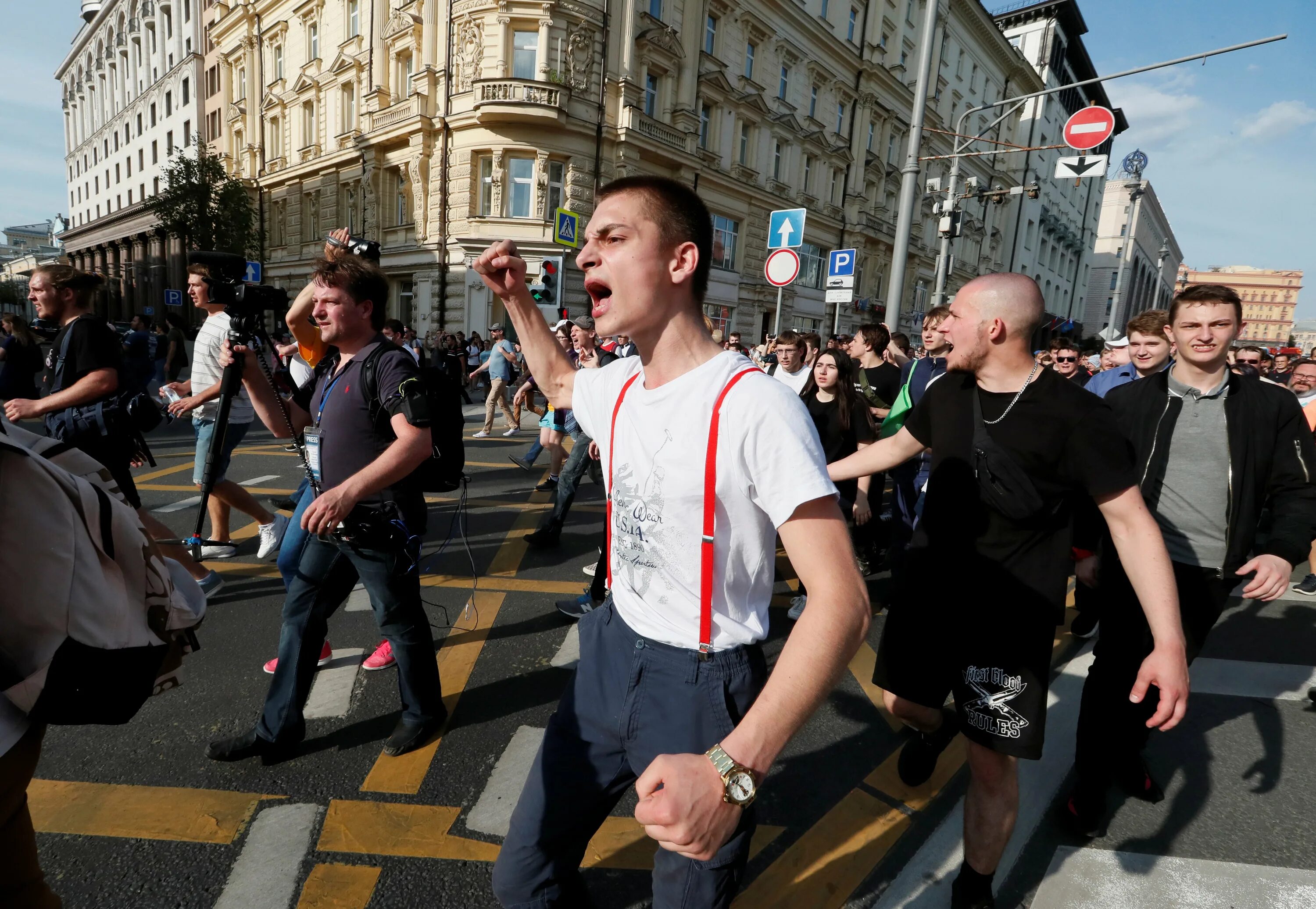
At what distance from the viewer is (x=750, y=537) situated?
1.27 m

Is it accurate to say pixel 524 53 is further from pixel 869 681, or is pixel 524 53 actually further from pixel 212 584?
pixel 869 681

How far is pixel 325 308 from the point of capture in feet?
8.17

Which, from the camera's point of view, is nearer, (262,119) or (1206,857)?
(1206,857)

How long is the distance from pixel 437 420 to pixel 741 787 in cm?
199

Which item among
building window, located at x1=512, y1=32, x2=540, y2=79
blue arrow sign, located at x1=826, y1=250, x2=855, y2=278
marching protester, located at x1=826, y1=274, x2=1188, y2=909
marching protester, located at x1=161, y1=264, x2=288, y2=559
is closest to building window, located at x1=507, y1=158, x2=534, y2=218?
building window, located at x1=512, y1=32, x2=540, y2=79

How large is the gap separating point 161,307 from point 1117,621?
5265 cm

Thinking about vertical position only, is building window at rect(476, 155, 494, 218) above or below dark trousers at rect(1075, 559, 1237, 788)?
above

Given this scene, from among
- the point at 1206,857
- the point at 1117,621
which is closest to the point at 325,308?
the point at 1117,621

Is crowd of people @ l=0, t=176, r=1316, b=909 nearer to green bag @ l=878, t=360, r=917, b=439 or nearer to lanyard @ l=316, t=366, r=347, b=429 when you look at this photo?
lanyard @ l=316, t=366, r=347, b=429

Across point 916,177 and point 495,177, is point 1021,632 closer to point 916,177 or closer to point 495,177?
point 916,177

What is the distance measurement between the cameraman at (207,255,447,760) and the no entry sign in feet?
35.2

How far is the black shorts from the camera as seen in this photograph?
6.25 feet

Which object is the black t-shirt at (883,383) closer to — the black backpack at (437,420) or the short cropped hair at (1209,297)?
the short cropped hair at (1209,297)

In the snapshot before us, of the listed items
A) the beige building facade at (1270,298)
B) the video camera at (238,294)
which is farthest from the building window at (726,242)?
the beige building facade at (1270,298)
